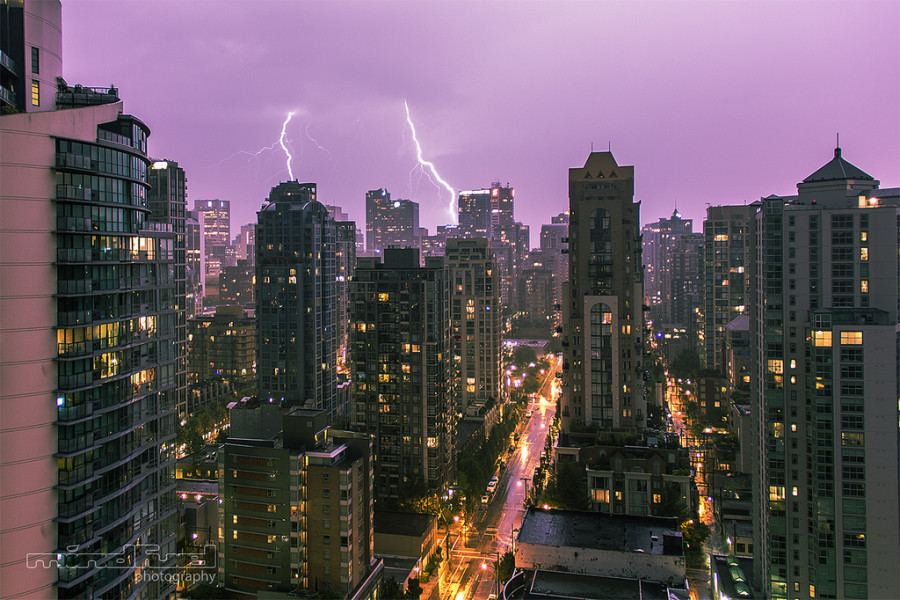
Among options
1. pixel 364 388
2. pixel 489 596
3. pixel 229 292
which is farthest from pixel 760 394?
pixel 229 292

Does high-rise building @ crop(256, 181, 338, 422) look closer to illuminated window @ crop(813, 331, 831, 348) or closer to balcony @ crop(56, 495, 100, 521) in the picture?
balcony @ crop(56, 495, 100, 521)

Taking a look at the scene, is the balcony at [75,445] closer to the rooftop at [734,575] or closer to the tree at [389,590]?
the tree at [389,590]

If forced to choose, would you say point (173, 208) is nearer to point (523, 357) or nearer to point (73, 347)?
point (73, 347)

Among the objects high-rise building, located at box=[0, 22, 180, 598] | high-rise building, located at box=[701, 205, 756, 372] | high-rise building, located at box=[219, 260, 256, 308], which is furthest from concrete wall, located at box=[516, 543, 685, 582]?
high-rise building, located at box=[219, 260, 256, 308]

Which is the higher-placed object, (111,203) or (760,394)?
(111,203)

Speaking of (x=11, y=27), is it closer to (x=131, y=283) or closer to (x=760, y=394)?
(x=131, y=283)
